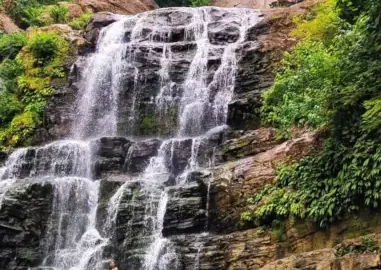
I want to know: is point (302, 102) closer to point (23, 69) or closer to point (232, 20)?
point (232, 20)

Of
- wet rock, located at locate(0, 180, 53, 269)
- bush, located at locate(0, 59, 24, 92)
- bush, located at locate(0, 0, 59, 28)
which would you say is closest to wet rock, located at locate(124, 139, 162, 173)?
wet rock, located at locate(0, 180, 53, 269)

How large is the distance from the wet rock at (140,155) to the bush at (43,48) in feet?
28.0

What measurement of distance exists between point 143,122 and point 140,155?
2.90 m

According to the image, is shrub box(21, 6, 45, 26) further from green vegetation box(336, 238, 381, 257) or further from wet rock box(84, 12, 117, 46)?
green vegetation box(336, 238, 381, 257)

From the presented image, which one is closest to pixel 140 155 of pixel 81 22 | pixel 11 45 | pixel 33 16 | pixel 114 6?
pixel 11 45

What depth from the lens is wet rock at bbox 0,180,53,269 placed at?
1550 cm

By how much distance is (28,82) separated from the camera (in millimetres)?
23438

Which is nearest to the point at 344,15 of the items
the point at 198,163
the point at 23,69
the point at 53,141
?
the point at 198,163

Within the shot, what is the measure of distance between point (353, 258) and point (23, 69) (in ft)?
59.4

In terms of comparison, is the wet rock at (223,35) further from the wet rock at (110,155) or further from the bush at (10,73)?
the bush at (10,73)

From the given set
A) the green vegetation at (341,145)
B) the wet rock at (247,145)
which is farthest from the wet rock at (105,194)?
the green vegetation at (341,145)

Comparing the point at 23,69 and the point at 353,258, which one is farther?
the point at 23,69

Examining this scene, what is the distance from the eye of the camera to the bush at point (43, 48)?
24375mm

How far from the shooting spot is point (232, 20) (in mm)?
24688
